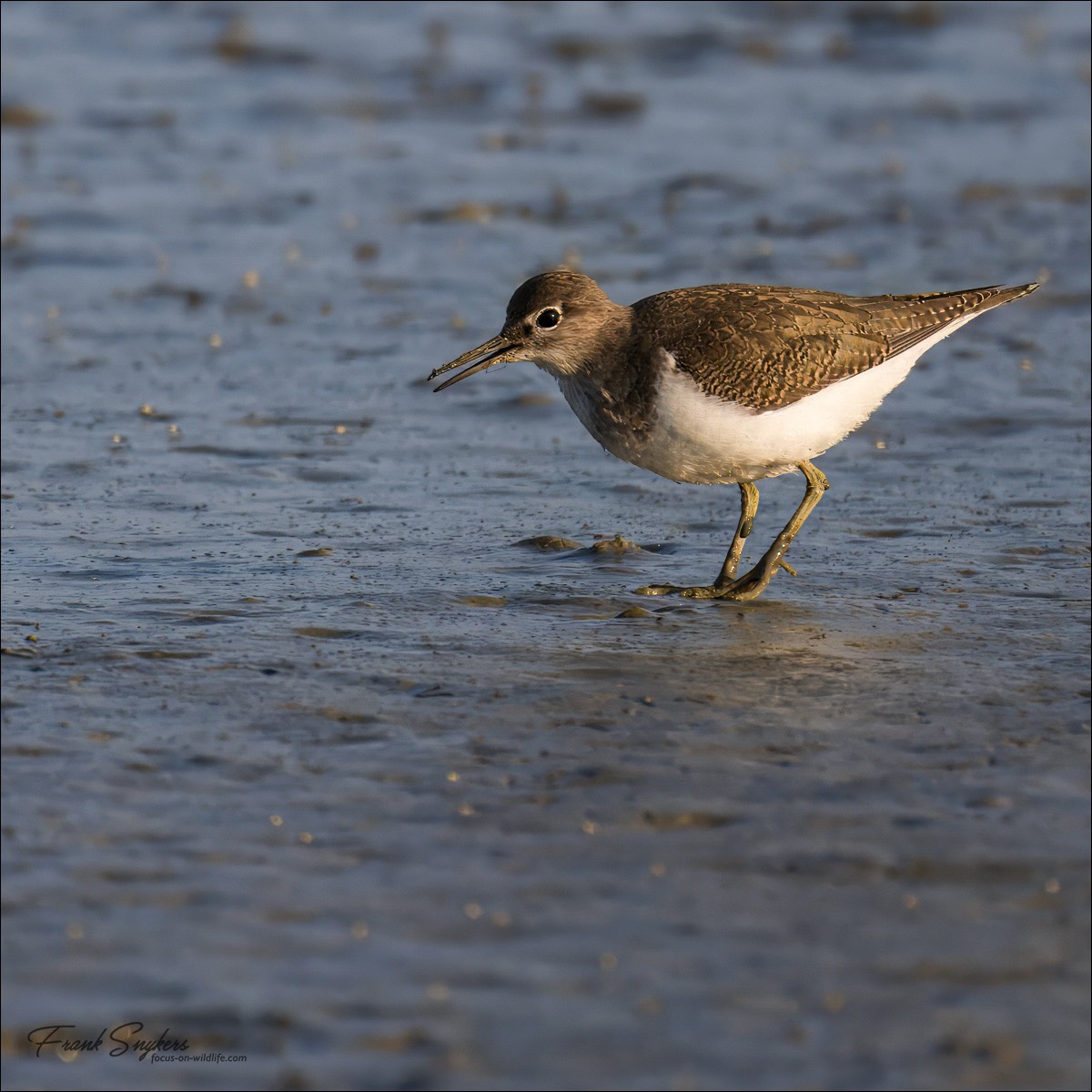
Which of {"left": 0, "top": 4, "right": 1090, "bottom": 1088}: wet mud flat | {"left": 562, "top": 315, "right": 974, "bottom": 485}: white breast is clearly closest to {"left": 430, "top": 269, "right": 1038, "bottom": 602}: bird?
{"left": 562, "top": 315, "right": 974, "bottom": 485}: white breast

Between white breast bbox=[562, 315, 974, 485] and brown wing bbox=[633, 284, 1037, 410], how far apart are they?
51mm

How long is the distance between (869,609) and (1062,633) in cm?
84

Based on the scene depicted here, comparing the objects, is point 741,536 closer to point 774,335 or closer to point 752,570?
point 752,570

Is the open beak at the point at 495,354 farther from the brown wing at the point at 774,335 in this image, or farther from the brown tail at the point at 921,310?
the brown tail at the point at 921,310

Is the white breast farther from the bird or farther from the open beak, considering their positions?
the open beak

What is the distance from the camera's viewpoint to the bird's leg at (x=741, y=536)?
25.4 feet

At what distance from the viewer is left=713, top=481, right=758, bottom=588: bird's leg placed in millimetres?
7750

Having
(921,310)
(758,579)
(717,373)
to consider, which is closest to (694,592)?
(758,579)

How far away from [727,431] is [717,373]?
26cm

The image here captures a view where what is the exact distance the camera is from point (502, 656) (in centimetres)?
674

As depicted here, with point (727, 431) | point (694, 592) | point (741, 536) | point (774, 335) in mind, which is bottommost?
point (694, 592)

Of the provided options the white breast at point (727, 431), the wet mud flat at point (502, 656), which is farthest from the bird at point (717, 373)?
the wet mud flat at point (502, 656)

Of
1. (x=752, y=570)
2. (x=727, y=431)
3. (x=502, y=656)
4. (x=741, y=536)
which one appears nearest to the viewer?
(x=502, y=656)

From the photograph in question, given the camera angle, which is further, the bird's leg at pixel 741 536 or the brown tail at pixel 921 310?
the brown tail at pixel 921 310
